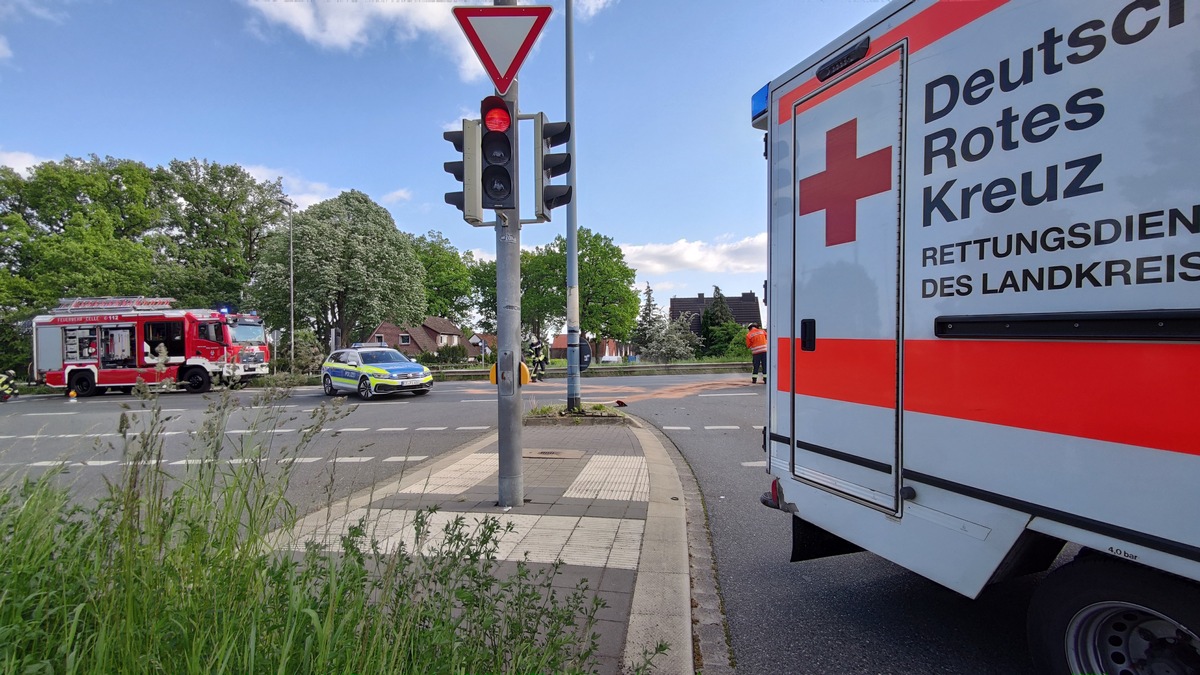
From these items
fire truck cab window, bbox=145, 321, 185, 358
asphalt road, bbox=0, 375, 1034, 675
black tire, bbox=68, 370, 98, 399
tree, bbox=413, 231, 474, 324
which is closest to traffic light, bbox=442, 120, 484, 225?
asphalt road, bbox=0, 375, 1034, 675

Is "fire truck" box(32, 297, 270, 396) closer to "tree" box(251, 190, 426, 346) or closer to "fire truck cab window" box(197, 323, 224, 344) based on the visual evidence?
"fire truck cab window" box(197, 323, 224, 344)

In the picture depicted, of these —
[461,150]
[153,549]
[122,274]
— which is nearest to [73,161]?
[122,274]

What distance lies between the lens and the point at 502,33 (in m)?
4.38

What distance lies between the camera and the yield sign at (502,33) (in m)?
4.26

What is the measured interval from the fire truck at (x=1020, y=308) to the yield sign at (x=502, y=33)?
8.01 feet

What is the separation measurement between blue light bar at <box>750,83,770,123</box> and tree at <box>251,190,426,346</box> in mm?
31223

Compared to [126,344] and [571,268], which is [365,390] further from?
[126,344]

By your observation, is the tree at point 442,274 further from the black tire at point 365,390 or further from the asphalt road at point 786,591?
the asphalt road at point 786,591

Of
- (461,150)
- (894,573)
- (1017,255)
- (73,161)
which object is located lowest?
(894,573)

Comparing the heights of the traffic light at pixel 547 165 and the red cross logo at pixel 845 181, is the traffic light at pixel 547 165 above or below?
above

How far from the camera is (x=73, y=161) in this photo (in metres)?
35.4

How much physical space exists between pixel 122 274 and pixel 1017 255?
43.1 m

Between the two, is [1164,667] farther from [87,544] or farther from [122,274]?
[122,274]

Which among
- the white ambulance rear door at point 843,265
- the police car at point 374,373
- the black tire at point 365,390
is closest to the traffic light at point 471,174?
the white ambulance rear door at point 843,265
